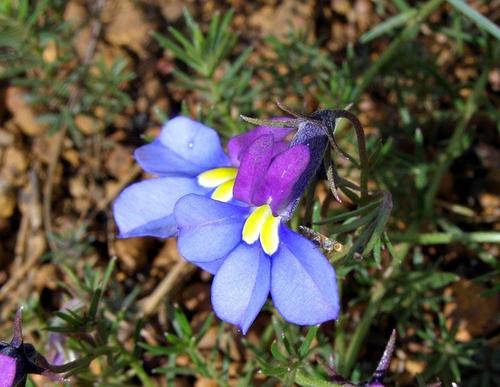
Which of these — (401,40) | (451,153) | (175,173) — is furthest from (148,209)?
(401,40)

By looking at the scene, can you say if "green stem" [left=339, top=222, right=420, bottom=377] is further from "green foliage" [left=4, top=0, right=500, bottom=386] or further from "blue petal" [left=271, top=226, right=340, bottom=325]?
"blue petal" [left=271, top=226, right=340, bottom=325]

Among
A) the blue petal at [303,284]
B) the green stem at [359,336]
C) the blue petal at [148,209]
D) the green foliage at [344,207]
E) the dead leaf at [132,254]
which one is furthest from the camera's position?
the dead leaf at [132,254]

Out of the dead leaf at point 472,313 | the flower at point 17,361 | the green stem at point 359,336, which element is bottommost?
the dead leaf at point 472,313

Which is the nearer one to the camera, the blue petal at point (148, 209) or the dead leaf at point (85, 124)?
the blue petal at point (148, 209)

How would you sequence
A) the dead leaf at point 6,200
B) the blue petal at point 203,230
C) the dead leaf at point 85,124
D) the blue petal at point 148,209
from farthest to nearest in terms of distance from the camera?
the dead leaf at point 85,124 → the dead leaf at point 6,200 → the blue petal at point 148,209 → the blue petal at point 203,230

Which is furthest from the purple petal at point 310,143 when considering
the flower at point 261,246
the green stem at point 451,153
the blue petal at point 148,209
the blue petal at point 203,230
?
the green stem at point 451,153

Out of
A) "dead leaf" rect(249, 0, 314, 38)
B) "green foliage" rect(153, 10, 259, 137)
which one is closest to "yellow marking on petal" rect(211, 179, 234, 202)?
"green foliage" rect(153, 10, 259, 137)

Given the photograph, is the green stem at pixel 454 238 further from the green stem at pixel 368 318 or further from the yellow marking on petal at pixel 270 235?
the yellow marking on petal at pixel 270 235

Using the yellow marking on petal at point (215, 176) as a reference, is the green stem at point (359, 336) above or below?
below
